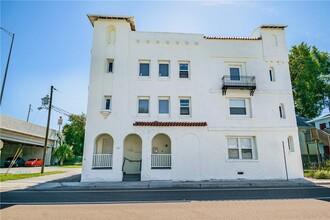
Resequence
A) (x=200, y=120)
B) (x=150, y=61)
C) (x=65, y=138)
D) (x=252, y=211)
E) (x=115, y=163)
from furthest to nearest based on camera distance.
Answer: (x=65, y=138)
(x=150, y=61)
(x=200, y=120)
(x=115, y=163)
(x=252, y=211)

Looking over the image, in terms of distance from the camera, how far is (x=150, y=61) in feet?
57.0

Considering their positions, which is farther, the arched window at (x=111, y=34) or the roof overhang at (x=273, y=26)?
the roof overhang at (x=273, y=26)

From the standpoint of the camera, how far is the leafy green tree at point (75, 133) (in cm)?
4766

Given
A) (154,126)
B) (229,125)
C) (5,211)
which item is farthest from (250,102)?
(5,211)

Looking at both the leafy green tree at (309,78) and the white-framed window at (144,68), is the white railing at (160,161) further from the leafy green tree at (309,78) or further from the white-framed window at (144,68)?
the leafy green tree at (309,78)

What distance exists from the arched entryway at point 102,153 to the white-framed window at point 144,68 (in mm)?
6002

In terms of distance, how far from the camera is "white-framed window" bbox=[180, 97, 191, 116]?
1673cm

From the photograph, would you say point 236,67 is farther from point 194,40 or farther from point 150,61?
point 150,61

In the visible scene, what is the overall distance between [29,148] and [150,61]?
129ft

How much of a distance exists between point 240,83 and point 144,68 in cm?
822

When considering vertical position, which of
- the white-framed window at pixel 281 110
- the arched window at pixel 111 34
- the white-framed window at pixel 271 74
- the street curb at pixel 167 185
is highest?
the arched window at pixel 111 34

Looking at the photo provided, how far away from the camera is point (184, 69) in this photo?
17562mm

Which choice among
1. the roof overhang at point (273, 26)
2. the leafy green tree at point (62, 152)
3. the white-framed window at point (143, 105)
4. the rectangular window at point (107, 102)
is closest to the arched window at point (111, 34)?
the rectangular window at point (107, 102)

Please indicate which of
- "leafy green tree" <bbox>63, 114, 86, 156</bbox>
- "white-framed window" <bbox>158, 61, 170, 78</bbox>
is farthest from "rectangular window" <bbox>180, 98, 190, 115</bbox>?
"leafy green tree" <bbox>63, 114, 86, 156</bbox>
